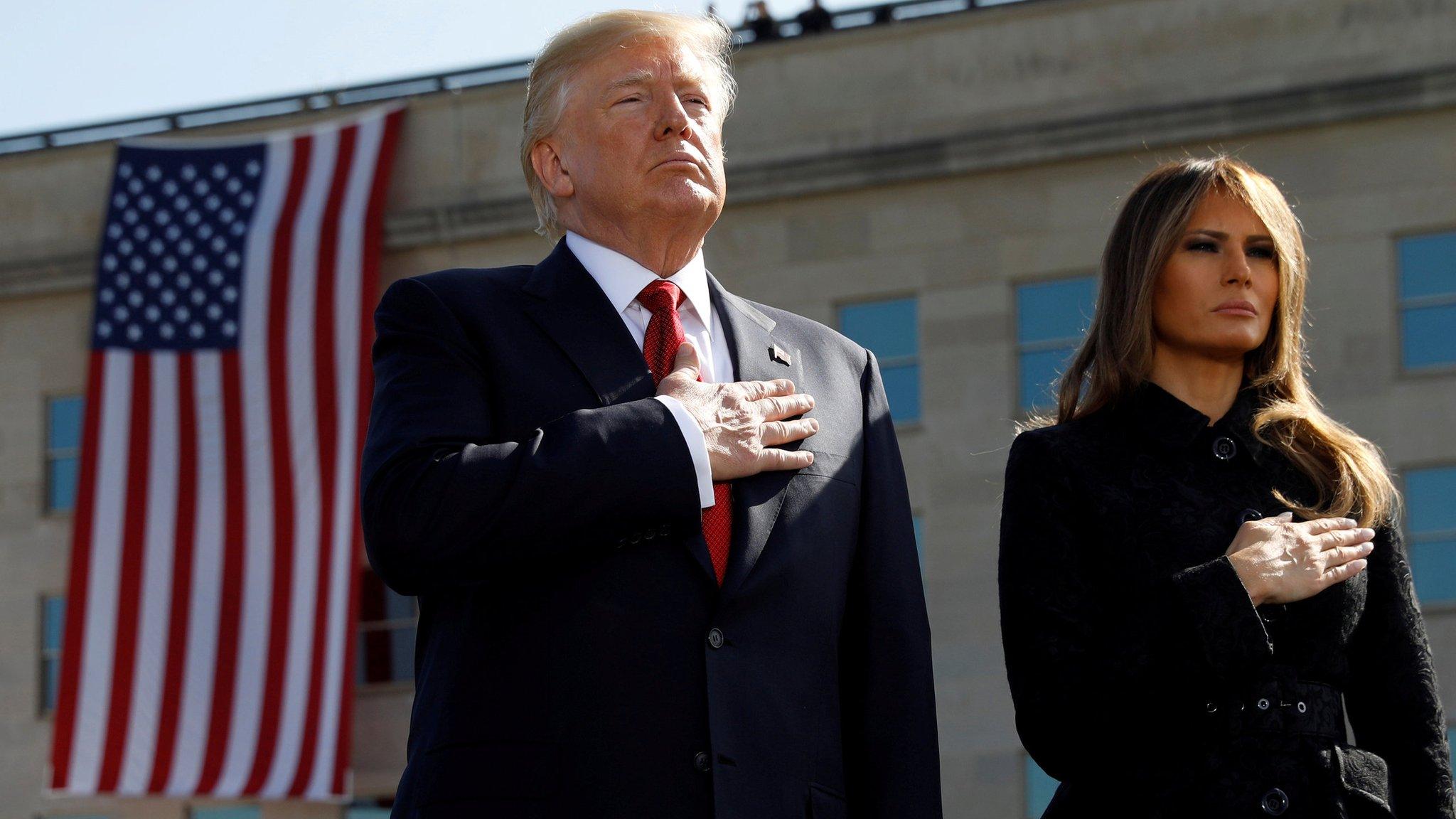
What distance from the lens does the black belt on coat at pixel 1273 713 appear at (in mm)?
4562

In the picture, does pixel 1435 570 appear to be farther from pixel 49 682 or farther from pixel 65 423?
pixel 65 423

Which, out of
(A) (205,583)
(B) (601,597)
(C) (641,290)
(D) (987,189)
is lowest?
(A) (205,583)

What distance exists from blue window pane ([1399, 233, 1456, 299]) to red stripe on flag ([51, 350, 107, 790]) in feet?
47.6

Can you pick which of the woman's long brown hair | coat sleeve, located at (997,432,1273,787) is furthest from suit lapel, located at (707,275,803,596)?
the woman's long brown hair

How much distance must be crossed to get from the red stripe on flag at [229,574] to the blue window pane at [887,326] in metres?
6.98

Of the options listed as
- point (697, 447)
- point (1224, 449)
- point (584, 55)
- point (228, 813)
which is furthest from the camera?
point (228, 813)

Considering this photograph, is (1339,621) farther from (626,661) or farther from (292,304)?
(292,304)

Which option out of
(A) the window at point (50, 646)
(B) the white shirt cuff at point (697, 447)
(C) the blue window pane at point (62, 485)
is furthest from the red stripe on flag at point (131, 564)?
(B) the white shirt cuff at point (697, 447)

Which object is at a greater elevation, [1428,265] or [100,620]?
[1428,265]

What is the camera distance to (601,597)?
13.2 ft


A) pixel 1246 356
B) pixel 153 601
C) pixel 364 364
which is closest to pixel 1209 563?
pixel 1246 356

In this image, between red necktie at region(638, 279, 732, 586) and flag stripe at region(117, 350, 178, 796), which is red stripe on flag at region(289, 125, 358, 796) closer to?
flag stripe at region(117, 350, 178, 796)

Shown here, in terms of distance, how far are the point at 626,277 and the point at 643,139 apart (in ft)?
0.95

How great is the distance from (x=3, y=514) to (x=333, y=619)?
631 cm
